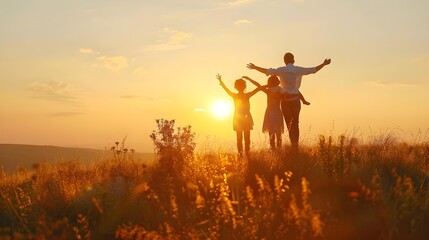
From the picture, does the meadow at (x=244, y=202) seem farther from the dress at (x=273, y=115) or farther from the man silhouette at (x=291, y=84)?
Result: the dress at (x=273, y=115)

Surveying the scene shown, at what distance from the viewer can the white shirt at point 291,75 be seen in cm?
1336

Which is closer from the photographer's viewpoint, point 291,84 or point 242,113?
point 291,84

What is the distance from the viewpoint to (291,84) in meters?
13.4

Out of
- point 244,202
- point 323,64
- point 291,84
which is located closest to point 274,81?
point 291,84

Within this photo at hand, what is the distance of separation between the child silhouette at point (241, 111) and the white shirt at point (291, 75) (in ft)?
4.72

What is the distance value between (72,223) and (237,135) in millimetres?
8042

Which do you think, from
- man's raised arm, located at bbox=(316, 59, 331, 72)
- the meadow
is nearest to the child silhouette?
man's raised arm, located at bbox=(316, 59, 331, 72)

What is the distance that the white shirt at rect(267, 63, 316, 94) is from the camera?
526 inches

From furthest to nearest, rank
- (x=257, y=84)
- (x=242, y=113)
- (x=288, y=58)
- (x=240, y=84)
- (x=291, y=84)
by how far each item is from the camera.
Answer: (x=242, y=113)
(x=240, y=84)
(x=257, y=84)
(x=288, y=58)
(x=291, y=84)

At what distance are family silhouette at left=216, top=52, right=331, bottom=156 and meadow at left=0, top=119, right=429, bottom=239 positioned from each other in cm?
202

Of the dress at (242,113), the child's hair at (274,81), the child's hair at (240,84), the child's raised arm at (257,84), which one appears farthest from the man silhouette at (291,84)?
the dress at (242,113)

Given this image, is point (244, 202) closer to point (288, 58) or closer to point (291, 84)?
point (291, 84)

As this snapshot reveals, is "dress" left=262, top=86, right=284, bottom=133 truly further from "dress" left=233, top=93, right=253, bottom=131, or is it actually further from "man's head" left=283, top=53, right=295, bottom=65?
"man's head" left=283, top=53, right=295, bottom=65

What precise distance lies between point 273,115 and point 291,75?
1551 millimetres
